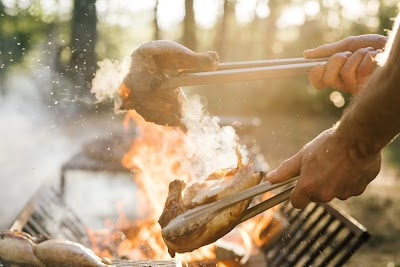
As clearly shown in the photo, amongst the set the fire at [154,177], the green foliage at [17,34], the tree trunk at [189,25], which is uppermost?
the fire at [154,177]

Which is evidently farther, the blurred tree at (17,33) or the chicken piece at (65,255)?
the blurred tree at (17,33)

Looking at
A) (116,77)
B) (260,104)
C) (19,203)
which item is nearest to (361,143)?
(116,77)

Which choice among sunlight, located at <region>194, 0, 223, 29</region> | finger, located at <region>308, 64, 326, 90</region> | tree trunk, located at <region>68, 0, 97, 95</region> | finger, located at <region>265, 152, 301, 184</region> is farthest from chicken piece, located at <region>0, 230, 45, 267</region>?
sunlight, located at <region>194, 0, 223, 29</region>

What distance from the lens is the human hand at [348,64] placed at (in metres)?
3.37

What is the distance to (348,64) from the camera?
340 cm

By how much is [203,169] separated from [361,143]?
2.03 metres

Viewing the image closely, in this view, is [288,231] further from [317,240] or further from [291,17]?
[291,17]

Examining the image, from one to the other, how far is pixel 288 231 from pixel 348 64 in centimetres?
315

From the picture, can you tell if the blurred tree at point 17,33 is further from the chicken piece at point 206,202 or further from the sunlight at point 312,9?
the chicken piece at point 206,202

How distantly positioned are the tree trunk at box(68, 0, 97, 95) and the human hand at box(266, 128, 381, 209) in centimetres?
1446

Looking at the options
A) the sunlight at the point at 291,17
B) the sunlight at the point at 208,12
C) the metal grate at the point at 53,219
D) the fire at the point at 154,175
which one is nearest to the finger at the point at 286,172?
the fire at the point at 154,175

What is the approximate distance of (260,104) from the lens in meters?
32.1

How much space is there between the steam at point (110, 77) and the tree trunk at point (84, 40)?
12.7 meters

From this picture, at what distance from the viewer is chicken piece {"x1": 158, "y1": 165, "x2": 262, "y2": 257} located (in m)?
2.95
